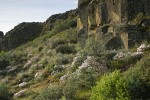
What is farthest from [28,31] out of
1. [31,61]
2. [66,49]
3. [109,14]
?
[109,14]

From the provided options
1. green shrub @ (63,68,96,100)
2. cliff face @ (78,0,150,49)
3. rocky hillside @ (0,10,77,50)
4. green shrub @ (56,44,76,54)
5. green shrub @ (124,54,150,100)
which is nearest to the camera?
green shrub @ (124,54,150,100)

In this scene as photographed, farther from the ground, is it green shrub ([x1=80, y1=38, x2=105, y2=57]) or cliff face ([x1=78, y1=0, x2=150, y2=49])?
cliff face ([x1=78, y1=0, x2=150, y2=49])

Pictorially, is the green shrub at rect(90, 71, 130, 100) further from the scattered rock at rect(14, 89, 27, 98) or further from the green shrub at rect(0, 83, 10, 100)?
the green shrub at rect(0, 83, 10, 100)

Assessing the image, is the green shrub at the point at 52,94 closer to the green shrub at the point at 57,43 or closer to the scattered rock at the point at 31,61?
the scattered rock at the point at 31,61

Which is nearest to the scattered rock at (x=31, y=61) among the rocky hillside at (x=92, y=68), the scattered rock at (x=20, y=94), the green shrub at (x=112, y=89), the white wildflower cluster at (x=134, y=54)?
the rocky hillside at (x=92, y=68)

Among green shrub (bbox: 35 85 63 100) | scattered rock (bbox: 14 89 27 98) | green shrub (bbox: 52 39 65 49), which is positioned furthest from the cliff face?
green shrub (bbox: 52 39 65 49)

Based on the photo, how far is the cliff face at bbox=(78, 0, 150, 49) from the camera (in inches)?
1620

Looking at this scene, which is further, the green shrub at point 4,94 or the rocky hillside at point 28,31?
the rocky hillside at point 28,31

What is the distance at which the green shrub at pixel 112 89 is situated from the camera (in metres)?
27.7

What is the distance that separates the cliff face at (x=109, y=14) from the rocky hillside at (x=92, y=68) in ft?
0.31

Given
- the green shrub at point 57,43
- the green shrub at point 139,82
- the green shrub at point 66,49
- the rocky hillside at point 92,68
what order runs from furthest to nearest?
the green shrub at point 57,43, the green shrub at point 66,49, the rocky hillside at point 92,68, the green shrub at point 139,82

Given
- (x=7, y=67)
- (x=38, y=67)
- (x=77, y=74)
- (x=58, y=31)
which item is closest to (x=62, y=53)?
(x=38, y=67)

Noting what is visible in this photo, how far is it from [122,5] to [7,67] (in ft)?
79.3

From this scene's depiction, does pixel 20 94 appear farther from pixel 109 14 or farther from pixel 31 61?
pixel 31 61
